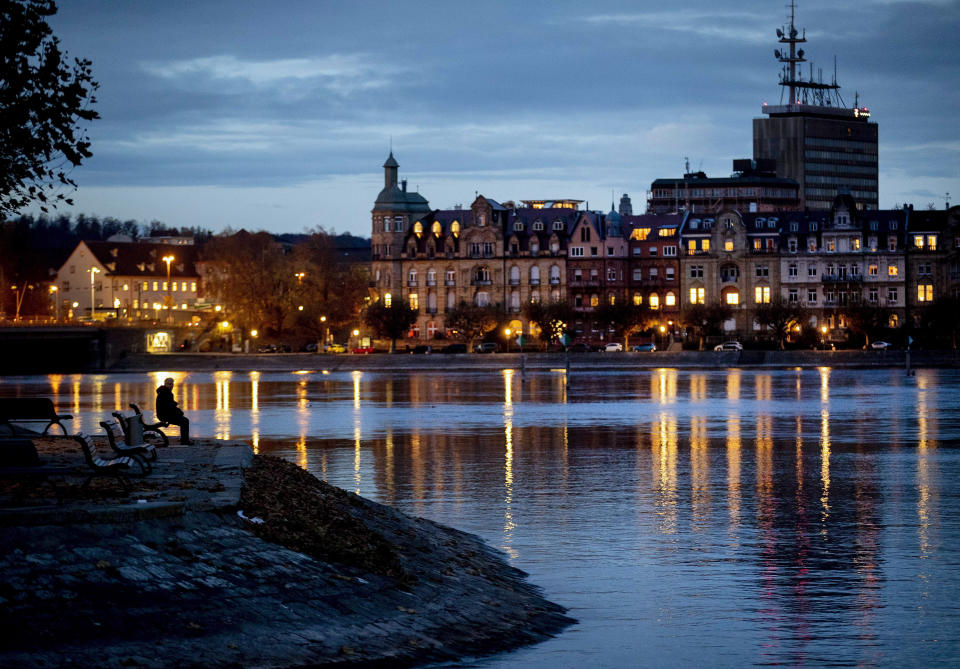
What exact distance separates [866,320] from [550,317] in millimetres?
34246

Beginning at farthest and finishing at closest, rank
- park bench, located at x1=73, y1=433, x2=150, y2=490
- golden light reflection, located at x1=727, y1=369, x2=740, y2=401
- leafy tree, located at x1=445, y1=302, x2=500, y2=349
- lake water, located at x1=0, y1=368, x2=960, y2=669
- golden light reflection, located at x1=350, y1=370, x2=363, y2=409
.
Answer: leafy tree, located at x1=445, y1=302, x2=500, y2=349 → golden light reflection, located at x1=727, y1=369, x2=740, y2=401 → golden light reflection, located at x1=350, y1=370, x2=363, y2=409 → park bench, located at x1=73, y1=433, x2=150, y2=490 → lake water, located at x1=0, y1=368, x2=960, y2=669

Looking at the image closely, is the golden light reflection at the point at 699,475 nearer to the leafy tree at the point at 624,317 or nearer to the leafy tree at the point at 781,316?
the leafy tree at the point at 781,316

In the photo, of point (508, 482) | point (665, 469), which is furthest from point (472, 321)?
point (508, 482)

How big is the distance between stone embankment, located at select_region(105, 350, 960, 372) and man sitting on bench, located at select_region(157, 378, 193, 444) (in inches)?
3564

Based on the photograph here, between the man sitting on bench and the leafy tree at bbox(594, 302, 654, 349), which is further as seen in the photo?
the leafy tree at bbox(594, 302, 654, 349)

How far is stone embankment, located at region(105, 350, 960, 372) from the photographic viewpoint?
413 ft

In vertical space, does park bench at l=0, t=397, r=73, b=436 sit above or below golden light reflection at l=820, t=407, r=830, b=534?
above

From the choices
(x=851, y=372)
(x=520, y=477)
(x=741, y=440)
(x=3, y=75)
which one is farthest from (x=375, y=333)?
(x=3, y=75)

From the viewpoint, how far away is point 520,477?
36.2 meters

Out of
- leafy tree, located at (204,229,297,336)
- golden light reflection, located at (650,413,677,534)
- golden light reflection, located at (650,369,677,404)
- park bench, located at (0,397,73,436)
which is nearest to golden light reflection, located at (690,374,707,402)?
golden light reflection, located at (650,369,677,404)

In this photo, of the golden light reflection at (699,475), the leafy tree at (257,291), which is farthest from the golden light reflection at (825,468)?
the leafy tree at (257,291)

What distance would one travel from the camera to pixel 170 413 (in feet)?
107

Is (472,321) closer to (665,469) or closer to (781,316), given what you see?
(781,316)

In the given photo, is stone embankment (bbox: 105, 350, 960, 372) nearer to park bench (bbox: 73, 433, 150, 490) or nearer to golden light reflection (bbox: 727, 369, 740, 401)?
golden light reflection (bbox: 727, 369, 740, 401)
